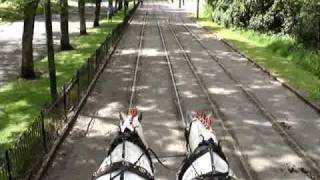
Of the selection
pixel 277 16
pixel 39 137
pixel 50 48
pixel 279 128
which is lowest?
pixel 279 128

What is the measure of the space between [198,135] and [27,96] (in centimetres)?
1298

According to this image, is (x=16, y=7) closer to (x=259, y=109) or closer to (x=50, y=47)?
(x=50, y=47)

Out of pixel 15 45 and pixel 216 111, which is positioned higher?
pixel 15 45

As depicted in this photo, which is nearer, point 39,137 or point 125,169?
point 125,169

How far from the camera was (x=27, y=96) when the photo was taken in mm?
19125

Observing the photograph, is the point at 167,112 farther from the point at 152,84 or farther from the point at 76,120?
the point at 152,84

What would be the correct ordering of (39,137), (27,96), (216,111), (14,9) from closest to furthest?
(39,137), (216,111), (27,96), (14,9)

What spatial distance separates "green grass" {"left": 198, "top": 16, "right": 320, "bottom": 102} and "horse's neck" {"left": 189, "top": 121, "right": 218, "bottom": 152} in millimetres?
12675

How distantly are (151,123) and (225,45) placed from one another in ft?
70.6

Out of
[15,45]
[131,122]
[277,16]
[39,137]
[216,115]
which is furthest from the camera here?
[277,16]

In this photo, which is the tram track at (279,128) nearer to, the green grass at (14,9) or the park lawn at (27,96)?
the park lawn at (27,96)

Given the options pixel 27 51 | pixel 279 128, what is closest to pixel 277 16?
pixel 27 51

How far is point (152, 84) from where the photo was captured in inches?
884

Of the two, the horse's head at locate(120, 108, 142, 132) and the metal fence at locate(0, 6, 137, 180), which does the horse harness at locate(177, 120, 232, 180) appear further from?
the metal fence at locate(0, 6, 137, 180)
